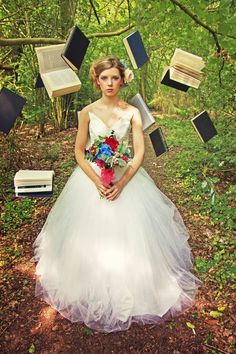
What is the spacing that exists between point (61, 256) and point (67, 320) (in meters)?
0.53

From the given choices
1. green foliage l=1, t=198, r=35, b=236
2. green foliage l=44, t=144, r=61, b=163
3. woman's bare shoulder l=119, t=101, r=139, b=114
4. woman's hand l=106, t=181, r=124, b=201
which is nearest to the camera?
woman's hand l=106, t=181, r=124, b=201

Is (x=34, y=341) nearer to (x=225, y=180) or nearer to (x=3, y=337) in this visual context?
(x=3, y=337)

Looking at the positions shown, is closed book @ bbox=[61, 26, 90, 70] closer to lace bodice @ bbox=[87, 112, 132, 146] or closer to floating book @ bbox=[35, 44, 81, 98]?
floating book @ bbox=[35, 44, 81, 98]

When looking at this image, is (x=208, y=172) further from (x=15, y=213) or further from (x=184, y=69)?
(x=184, y=69)

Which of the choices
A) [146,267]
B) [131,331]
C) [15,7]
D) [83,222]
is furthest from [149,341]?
[15,7]

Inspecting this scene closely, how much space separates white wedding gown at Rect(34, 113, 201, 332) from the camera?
2719 mm

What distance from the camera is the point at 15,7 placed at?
4.59 m

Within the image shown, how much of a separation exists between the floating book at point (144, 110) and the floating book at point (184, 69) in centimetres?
37

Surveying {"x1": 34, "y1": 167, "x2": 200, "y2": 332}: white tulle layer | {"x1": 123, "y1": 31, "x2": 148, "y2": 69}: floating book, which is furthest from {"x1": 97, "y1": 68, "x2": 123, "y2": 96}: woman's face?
{"x1": 34, "y1": 167, "x2": 200, "y2": 332}: white tulle layer

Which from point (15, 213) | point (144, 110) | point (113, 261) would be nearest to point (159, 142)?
point (144, 110)

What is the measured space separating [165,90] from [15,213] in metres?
3.39

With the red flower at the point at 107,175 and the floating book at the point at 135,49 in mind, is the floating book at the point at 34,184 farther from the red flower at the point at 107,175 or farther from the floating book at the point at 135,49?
the floating book at the point at 135,49

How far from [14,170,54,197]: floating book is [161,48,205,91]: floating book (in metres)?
1.24

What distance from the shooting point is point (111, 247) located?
9.20 feet
